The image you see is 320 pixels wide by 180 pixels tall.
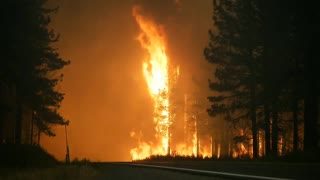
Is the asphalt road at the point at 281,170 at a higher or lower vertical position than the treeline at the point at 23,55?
lower

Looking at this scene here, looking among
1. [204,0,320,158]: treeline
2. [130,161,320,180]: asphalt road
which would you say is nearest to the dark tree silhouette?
[204,0,320,158]: treeline

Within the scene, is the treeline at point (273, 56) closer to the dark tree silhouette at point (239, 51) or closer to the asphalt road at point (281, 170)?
the dark tree silhouette at point (239, 51)

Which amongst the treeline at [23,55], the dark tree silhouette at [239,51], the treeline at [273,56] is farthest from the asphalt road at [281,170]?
the dark tree silhouette at [239,51]

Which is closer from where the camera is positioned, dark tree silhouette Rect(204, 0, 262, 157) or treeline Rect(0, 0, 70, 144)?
treeline Rect(0, 0, 70, 144)

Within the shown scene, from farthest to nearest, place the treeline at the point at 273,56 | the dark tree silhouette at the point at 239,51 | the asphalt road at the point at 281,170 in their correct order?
1. the dark tree silhouette at the point at 239,51
2. the treeline at the point at 273,56
3. the asphalt road at the point at 281,170

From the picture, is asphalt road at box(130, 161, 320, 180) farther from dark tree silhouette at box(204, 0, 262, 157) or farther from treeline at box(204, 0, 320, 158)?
dark tree silhouette at box(204, 0, 262, 157)

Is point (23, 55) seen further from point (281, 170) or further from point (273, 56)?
point (281, 170)

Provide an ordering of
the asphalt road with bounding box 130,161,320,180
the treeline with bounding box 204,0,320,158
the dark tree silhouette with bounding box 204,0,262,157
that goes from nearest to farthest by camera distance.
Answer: the asphalt road with bounding box 130,161,320,180 → the treeline with bounding box 204,0,320,158 → the dark tree silhouette with bounding box 204,0,262,157

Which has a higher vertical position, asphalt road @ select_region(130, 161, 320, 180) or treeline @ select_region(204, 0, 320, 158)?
treeline @ select_region(204, 0, 320, 158)

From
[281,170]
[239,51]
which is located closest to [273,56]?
[239,51]

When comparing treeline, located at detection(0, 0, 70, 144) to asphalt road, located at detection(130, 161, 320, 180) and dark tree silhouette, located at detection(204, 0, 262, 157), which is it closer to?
dark tree silhouette, located at detection(204, 0, 262, 157)

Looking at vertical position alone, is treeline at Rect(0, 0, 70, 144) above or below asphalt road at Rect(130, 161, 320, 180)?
above

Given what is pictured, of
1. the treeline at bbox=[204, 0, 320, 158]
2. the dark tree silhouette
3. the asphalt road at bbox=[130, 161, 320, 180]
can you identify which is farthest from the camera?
the dark tree silhouette

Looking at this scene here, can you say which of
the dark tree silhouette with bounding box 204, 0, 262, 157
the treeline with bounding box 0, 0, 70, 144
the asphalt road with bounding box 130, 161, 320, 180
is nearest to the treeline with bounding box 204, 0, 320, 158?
the dark tree silhouette with bounding box 204, 0, 262, 157
